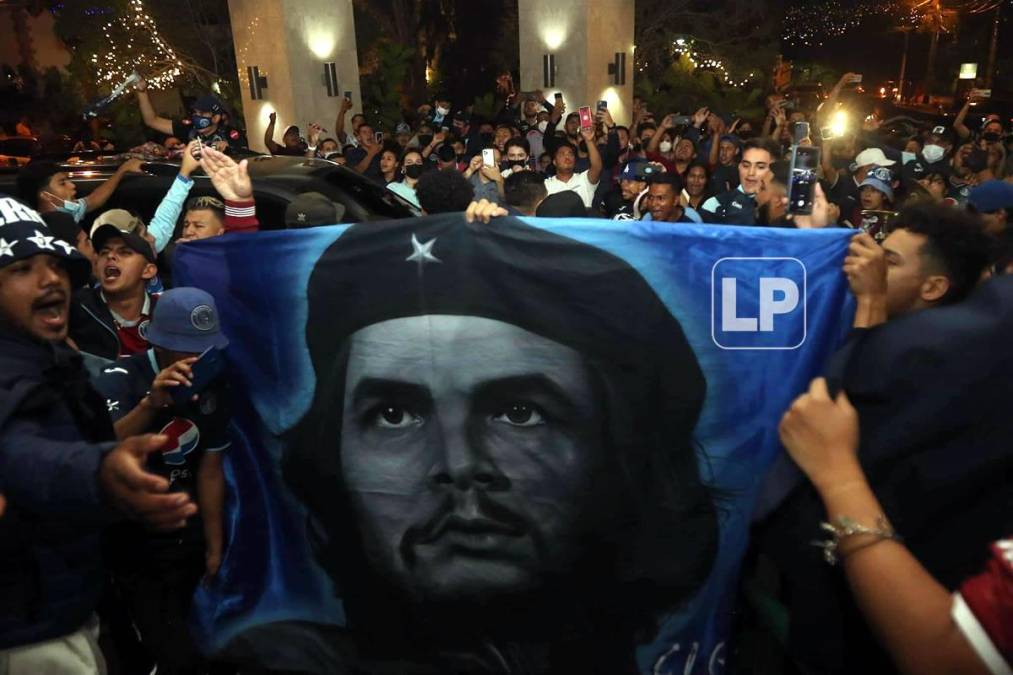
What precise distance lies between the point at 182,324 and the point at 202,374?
0.65 feet

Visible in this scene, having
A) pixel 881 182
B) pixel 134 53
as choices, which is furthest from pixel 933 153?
pixel 134 53

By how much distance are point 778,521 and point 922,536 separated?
13.6 inches

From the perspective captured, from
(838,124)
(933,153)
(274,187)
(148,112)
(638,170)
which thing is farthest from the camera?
(838,124)

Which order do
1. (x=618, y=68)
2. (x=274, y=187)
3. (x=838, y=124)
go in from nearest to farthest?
(x=274, y=187) < (x=838, y=124) < (x=618, y=68)

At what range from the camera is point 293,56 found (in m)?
14.8

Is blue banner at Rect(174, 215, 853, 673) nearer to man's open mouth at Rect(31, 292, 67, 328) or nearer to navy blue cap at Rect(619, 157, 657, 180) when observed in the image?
man's open mouth at Rect(31, 292, 67, 328)

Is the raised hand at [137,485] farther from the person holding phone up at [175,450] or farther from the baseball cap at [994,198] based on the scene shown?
the baseball cap at [994,198]

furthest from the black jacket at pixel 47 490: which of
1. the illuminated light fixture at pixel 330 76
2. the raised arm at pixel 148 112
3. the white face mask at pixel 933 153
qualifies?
the illuminated light fixture at pixel 330 76

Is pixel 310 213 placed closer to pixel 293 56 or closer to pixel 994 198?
pixel 994 198

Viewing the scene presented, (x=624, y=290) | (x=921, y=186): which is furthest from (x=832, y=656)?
(x=921, y=186)

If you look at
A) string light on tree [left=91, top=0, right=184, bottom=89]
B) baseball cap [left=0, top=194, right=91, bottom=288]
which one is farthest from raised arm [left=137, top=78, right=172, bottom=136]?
string light on tree [left=91, top=0, right=184, bottom=89]

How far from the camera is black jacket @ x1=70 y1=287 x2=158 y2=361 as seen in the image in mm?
3098

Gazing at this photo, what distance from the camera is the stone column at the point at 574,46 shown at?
16.0 m

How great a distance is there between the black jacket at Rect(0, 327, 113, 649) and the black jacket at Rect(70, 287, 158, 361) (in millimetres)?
1075
